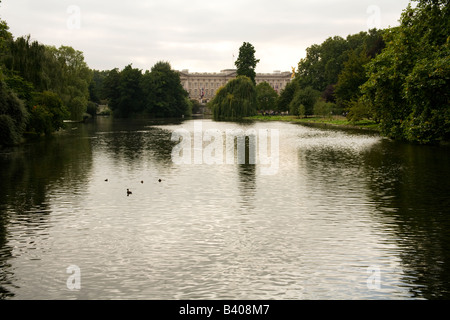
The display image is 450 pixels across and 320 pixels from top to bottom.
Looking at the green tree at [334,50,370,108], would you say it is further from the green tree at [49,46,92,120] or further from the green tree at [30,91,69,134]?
the green tree at [30,91,69,134]

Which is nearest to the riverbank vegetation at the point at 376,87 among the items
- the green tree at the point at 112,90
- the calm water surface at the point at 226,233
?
the calm water surface at the point at 226,233

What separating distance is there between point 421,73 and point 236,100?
81783 mm

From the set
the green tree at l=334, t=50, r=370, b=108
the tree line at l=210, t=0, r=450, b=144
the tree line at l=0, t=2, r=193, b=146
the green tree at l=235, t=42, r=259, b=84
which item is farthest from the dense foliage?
the tree line at l=210, t=0, r=450, b=144

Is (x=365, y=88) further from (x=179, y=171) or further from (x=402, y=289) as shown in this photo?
(x=402, y=289)

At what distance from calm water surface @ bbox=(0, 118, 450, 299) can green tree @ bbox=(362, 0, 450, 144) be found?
10.3 meters

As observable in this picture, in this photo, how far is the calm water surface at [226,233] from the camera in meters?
9.73

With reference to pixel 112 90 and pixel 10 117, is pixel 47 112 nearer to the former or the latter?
pixel 10 117

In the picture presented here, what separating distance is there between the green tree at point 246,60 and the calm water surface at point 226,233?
119230 mm

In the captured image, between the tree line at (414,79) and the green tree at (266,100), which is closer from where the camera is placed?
the tree line at (414,79)

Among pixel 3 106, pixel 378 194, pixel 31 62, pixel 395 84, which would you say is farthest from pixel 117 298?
pixel 31 62

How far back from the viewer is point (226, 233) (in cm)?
1353

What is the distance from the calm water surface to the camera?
31.9ft

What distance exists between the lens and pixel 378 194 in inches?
760

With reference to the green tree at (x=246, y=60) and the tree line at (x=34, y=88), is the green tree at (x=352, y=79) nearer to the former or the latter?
the tree line at (x=34, y=88)
